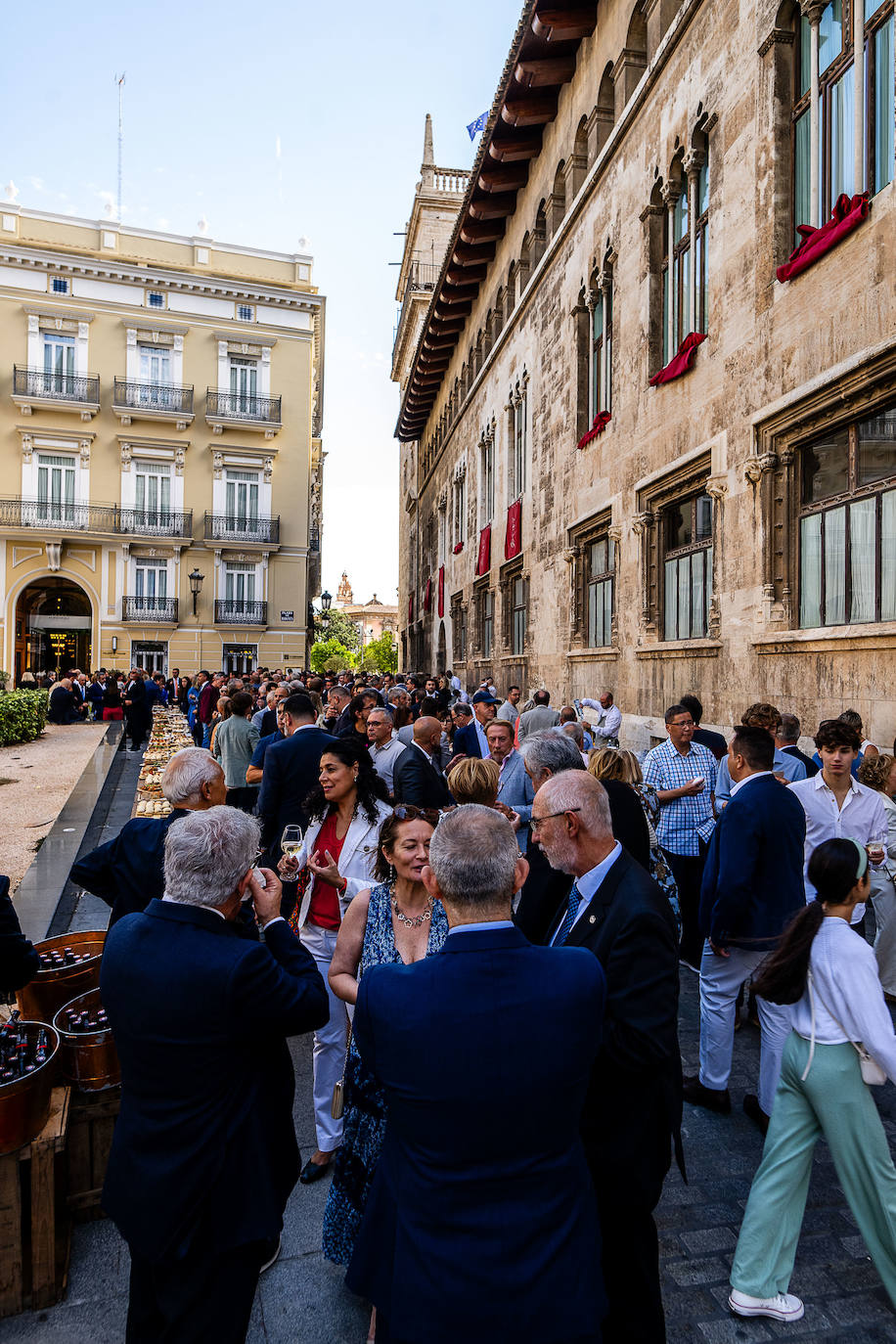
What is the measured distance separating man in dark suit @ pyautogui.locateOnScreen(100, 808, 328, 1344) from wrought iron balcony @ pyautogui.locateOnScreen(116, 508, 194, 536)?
3445 cm

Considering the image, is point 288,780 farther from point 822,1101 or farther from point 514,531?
point 514,531

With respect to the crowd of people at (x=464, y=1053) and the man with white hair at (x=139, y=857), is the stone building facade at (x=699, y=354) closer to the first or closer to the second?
the crowd of people at (x=464, y=1053)

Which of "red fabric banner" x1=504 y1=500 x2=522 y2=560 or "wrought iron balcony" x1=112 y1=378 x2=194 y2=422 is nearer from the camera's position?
"red fabric banner" x1=504 y1=500 x2=522 y2=560

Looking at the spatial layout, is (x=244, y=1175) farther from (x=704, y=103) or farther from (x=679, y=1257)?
(x=704, y=103)

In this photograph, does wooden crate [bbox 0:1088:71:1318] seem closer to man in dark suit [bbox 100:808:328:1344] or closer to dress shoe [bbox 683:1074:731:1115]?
man in dark suit [bbox 100:808:328:1344]

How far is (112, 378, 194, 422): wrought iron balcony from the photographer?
33781mm

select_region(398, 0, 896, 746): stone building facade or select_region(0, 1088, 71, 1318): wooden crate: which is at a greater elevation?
select_region(398, 0, 896, 746): stone building facade

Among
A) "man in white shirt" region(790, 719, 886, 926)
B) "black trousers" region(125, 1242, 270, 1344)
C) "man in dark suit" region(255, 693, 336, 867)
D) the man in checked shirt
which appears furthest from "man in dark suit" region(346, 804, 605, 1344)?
the man in checked shirt

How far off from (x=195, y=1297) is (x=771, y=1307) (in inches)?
77.8

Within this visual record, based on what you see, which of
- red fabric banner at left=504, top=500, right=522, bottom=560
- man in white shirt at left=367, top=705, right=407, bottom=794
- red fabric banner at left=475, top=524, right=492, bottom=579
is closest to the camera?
man in white shirt at left=367, top=705, right=407, bottom=794

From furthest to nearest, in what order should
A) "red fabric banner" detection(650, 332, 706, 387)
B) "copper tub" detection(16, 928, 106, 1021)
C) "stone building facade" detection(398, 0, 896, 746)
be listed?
"red fabric banner" detection(650, 332, 706, 387)
"stone building facade" detection(398, 0, 896, 746)
"copper tub" detection(16, 928, 106, 1021)

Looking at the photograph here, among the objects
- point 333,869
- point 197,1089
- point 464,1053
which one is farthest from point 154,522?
point 464,1053

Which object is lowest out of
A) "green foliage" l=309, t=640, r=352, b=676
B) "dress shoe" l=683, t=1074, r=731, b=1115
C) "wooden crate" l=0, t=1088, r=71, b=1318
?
"dress shoe" l=683, t=1074, r=731, b=1115

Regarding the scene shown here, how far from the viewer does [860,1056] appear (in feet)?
9.19
